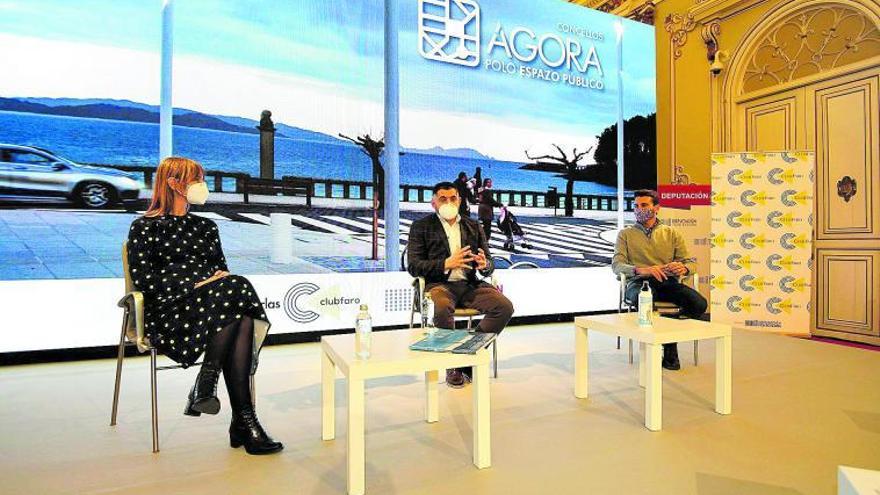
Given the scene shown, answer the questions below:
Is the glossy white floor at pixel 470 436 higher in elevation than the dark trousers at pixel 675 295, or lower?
lower

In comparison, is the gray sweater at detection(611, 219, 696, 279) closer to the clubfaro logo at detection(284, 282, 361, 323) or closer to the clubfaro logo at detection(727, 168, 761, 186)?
the clubfaro logo at detection(727, 168, 761, 186)

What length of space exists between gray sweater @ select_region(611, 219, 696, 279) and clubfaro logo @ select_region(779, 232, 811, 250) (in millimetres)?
1512

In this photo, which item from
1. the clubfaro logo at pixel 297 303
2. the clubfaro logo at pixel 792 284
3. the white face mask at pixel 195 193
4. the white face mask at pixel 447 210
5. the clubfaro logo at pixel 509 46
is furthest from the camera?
the clubfaro logo at pixel 509 46

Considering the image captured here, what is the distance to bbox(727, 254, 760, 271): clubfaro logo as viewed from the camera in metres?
4.62

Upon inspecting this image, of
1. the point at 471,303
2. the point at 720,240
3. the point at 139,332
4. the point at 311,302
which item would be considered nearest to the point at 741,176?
the point at 720,240

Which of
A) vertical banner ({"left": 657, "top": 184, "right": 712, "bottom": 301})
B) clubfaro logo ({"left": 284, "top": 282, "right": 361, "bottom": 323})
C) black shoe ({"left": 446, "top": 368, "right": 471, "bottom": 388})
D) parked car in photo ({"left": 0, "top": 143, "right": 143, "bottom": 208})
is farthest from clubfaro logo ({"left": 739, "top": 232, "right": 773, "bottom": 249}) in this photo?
parked car in photo ({"left": 0, "top": 143, "right": 143, "bottom": 208})

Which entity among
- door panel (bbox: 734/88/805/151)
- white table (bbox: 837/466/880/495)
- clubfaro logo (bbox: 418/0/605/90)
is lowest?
white table (bbox: 837/466/880/495)

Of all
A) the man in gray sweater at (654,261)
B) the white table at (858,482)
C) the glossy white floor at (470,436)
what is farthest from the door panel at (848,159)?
the white table at (858,482)

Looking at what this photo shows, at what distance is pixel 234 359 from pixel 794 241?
455cm

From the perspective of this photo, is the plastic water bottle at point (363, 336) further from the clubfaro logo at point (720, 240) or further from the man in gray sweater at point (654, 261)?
the clubfaro logo at point (720, 240)

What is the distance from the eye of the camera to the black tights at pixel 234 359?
1.96m

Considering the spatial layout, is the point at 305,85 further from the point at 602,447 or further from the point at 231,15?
the point at 602,447

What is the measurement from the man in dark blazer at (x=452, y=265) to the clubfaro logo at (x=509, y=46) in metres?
2.09

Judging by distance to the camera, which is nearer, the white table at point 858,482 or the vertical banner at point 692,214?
the white table at point 858,482
